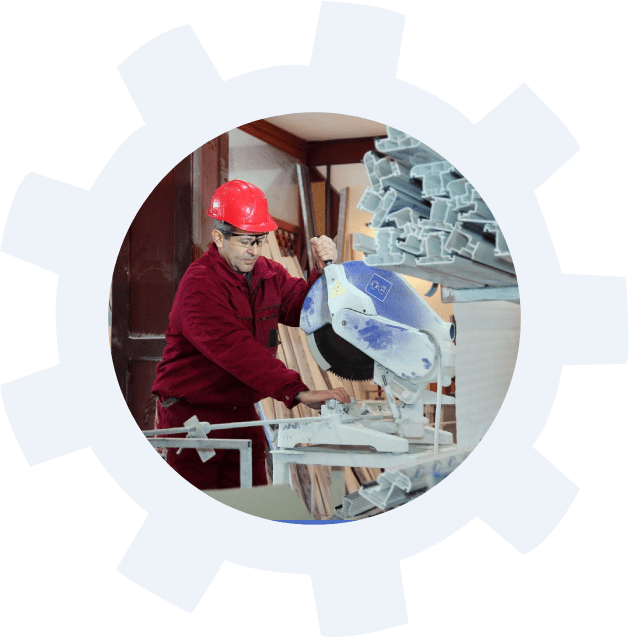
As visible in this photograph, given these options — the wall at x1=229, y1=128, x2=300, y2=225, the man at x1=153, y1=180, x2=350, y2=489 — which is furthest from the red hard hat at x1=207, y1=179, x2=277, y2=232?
the wall at x1=229, y1=128, x2=300, y2=225

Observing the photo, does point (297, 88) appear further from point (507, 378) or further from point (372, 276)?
point (507, 378)

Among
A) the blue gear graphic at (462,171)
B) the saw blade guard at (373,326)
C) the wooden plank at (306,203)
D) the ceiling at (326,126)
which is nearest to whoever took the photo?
the blue gear graphic at (462,171)

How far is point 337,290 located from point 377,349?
11.8 inches

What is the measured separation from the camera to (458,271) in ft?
9.71

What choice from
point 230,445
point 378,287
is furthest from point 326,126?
point 230,445

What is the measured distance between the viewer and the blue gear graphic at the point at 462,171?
8.51ft

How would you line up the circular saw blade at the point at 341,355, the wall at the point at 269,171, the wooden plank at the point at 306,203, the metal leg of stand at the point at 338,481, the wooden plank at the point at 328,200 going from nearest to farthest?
the circular saw blade at the point at 341,355
the metal leg of stand at the point at 338,481
the wall at the point at 269,171
the wooden plank at the point at 306,203
the wooden plank at the point at 328,200

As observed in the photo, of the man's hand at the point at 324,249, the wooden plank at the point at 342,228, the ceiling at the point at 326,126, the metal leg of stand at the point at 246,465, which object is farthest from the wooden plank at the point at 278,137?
the metal leg of stand at the point at 246,465

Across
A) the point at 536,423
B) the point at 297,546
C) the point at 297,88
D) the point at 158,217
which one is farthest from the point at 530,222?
the point at 158,217

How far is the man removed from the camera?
343 centimetres

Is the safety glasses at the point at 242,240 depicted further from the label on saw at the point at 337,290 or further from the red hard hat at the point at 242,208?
the label on saw at the point at 337,290

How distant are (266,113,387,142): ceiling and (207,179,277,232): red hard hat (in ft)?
8.37

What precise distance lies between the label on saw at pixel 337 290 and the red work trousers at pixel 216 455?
100 centimetres

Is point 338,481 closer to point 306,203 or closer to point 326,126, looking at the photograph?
point 306,203
